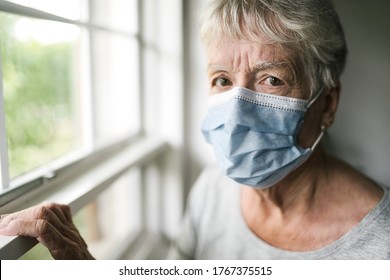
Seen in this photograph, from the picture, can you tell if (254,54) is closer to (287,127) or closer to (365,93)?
(287,127)

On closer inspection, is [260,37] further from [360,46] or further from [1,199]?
[1,199]

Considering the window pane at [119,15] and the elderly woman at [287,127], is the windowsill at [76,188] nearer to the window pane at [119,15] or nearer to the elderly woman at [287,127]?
the elderly woman at [287,127]

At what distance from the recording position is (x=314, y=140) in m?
0.79

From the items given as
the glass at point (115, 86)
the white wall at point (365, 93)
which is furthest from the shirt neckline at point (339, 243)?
the glass at point (115, 86)

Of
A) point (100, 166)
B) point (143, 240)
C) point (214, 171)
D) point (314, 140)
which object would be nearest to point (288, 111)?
point (314, 140)

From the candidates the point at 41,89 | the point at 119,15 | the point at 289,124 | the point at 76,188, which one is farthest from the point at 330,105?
the point at 41,89

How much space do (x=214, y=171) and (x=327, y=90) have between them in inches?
15.9

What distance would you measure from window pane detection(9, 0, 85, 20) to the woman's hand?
1.19ft

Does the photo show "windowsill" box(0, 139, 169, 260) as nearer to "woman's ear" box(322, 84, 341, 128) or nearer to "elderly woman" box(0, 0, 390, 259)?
"elderly woman" box(0, 0, 390, 259)

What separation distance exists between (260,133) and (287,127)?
0.18ft

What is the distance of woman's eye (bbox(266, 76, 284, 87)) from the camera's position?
73 centimetres

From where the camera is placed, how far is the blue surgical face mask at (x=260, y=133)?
2.38 feet

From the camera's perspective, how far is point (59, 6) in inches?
32.4

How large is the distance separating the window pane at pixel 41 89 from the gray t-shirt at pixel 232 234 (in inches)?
15.1
